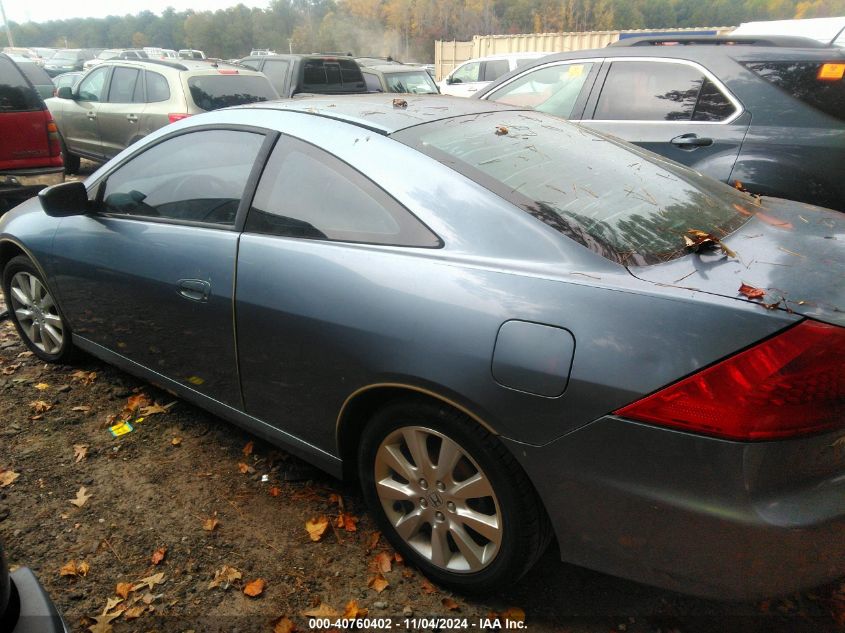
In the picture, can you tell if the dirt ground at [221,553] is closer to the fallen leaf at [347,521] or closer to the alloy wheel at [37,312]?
the fallen leaf at [347,521]

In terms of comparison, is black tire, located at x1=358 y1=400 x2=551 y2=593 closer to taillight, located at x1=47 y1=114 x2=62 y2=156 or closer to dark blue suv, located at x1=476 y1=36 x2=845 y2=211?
dark blue suv, located at x1=476 y1=36 x2=845 y2=211

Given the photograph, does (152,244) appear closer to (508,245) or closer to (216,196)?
(216,196)

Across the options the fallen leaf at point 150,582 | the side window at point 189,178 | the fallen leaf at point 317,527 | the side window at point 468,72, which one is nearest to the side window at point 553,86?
the side window at point 189,178

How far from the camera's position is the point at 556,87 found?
546cm

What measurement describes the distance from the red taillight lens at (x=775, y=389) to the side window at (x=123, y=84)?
8.93 metres

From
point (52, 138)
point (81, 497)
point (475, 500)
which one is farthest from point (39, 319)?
point (52, 138)

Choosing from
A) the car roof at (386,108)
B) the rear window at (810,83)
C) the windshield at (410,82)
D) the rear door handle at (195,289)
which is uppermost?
the car roof at (386,108)

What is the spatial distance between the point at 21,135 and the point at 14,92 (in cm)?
49

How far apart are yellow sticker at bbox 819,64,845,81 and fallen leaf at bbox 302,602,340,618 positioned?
4467mm

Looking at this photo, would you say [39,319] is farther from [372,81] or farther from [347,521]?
[372,81]

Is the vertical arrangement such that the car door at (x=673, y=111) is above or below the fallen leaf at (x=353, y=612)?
above

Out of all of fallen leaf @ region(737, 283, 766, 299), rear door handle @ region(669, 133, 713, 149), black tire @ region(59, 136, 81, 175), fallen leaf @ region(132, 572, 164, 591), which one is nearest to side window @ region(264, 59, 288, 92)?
black tire @ region(59, 136, 81, 175)

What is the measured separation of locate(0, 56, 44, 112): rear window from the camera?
24.2 feet

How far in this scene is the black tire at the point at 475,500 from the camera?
194 cm
